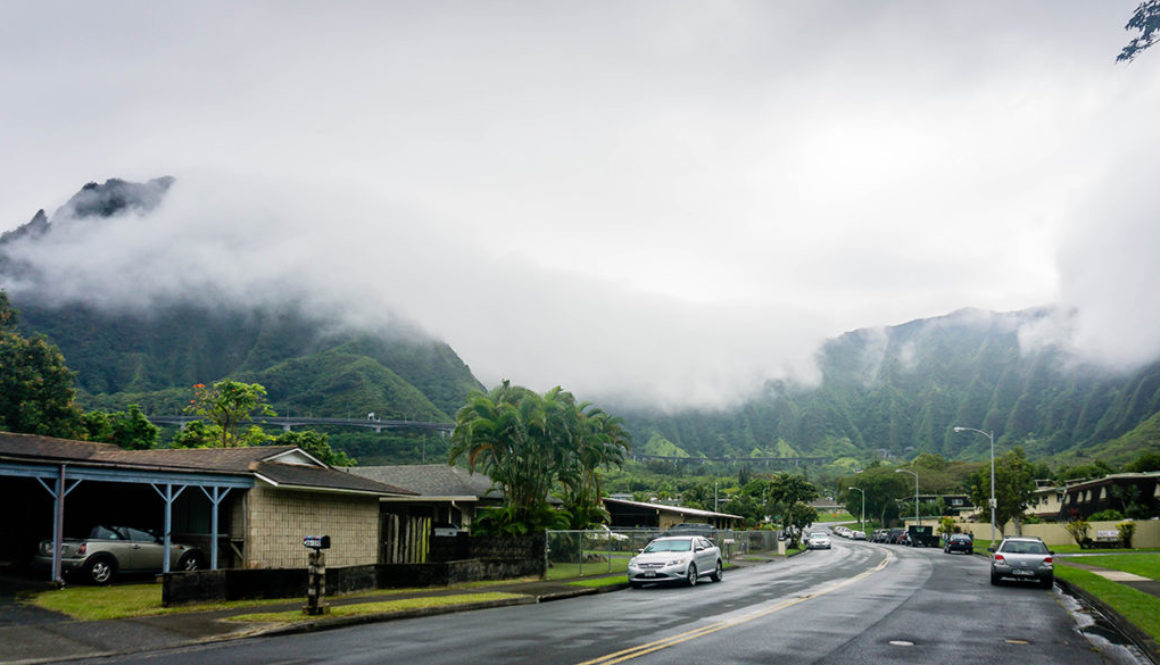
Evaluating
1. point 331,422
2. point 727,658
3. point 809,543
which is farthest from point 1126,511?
point 331,422

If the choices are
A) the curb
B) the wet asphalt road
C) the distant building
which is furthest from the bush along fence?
the distant building

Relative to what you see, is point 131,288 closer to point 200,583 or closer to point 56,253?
point 56,253

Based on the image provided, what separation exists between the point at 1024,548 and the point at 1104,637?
43.3ft

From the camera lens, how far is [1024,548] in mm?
27438

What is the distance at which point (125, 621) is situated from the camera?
15469 millimetres

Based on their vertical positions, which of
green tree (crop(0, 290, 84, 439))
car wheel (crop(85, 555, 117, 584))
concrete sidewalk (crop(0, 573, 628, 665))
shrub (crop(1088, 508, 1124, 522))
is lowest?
Result: shrub (crop(1088, 508, 1124, 522))

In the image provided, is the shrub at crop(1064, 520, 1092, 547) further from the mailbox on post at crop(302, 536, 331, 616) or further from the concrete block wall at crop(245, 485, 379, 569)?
the mailbox on post at crop(302, 536, 331, 616)

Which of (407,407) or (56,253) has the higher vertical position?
(56,253)

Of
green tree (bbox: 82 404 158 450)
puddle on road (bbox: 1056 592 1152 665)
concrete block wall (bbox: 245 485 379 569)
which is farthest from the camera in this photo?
green tree (bbox: 82 404 158 450)

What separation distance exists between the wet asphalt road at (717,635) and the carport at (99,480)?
879 centimetres

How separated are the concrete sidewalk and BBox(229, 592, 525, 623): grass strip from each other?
279mm

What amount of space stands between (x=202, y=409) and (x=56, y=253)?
155 metres

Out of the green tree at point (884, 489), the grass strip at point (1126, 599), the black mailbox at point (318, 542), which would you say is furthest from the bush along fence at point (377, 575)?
the green tree at point (884, 489)

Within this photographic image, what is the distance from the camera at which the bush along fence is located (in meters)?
18.0
